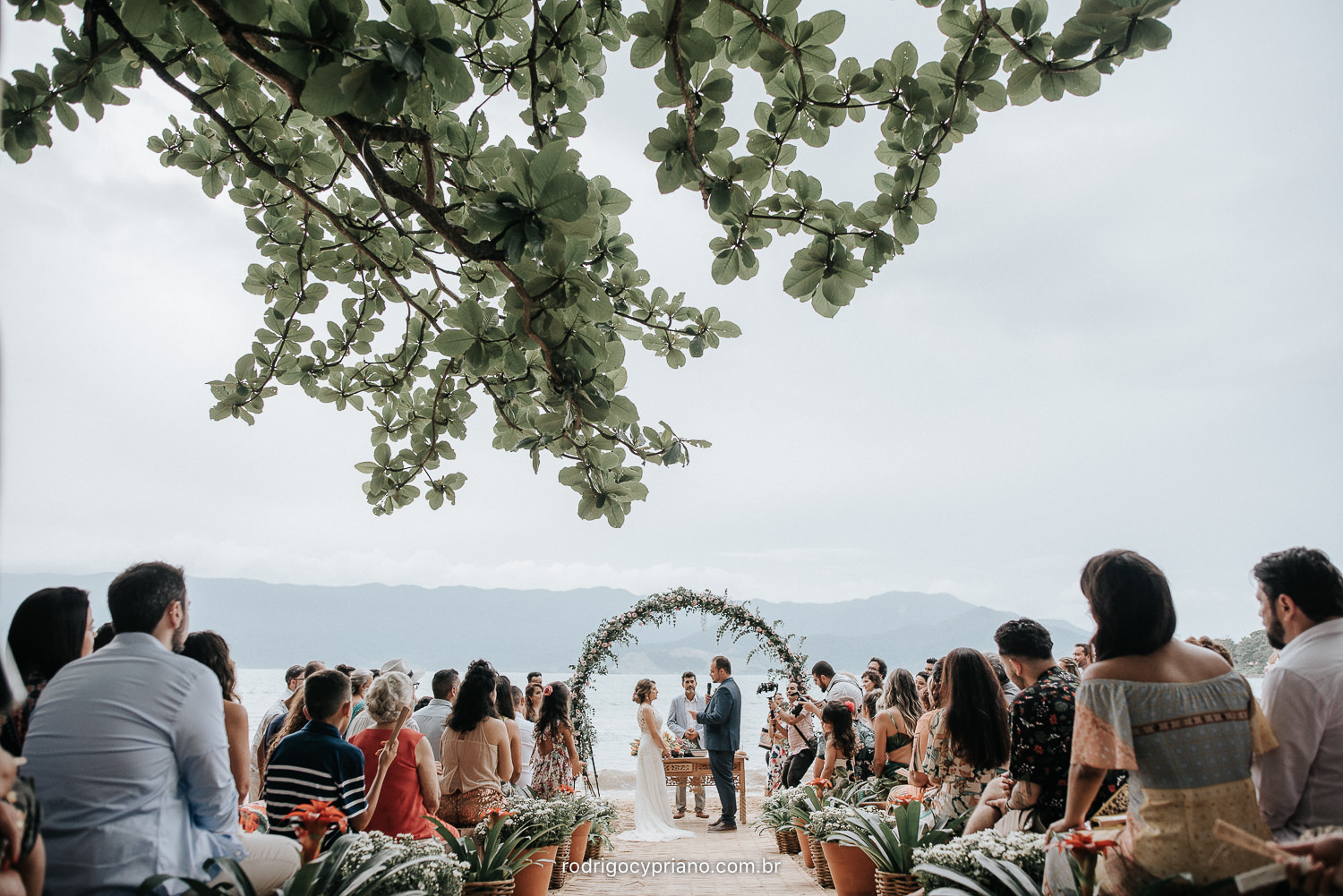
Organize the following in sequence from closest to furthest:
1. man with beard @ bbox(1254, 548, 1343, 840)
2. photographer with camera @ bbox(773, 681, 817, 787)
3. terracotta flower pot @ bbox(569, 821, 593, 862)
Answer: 1. man with beard @ bbox(1254, 548, 1343, 840)
2. terracotta flower pot @ bbox(569, 821, 593, 862)
3. photographer with camera @ bbox(773, 681, 817, 787)

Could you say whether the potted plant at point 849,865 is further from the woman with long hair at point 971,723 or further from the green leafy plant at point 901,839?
the woman with long hair at point 971,723

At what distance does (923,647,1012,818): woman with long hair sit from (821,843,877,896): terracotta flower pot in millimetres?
879

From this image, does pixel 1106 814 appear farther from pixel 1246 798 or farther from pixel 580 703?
pixel 580 703

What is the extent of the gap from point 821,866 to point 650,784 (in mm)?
3441

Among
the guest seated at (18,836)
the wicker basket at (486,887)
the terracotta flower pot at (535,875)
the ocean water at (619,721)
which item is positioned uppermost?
the guest seated at (18,836)

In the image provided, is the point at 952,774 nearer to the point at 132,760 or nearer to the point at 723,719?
the point at 132,760

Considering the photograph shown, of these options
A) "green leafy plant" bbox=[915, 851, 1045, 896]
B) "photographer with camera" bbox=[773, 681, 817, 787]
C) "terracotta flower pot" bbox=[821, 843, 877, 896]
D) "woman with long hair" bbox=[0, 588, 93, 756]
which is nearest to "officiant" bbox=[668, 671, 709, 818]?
"photographer with camera" bbox=[773, 681, 817, 787]

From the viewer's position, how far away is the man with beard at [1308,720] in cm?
199

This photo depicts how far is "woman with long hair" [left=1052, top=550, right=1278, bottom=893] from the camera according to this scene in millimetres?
1876

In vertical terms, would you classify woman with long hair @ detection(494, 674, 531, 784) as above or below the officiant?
above

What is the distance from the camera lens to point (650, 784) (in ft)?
26.9

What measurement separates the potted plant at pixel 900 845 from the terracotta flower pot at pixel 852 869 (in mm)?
653

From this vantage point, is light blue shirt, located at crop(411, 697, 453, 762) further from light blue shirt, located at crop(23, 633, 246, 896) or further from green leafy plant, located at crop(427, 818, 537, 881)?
light blue shirt, located at crop(23, 633, 246, 896)

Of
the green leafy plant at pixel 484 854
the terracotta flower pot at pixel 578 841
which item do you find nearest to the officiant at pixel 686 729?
the terracotta flower pot at pixel 578 841
